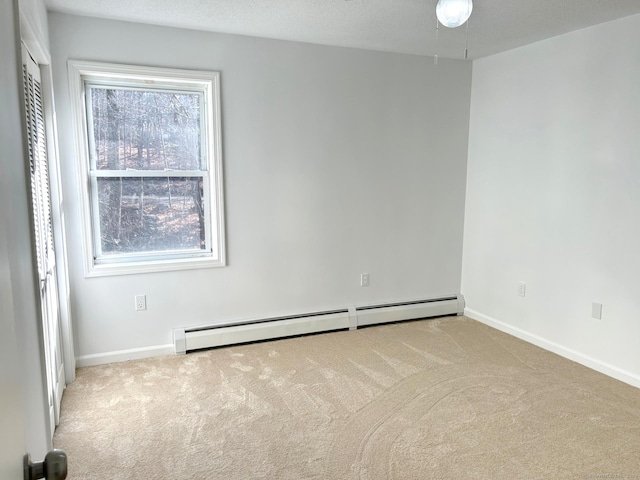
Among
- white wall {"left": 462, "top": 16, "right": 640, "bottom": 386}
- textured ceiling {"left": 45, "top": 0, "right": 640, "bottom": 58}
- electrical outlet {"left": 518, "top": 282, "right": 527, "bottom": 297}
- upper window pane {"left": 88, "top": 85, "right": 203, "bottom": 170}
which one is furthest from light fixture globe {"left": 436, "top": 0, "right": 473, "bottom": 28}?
electrical outlet {"left": 518, "top": 282, "right": 527, "bottom": 297}

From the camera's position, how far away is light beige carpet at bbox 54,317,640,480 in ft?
7.17

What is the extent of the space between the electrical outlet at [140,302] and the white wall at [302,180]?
0.03 m

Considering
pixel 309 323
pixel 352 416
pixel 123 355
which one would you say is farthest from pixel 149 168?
pixel 352 416

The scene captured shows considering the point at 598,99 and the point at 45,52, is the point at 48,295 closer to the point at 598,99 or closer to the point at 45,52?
the point at 45,52

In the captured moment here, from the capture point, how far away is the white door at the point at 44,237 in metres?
2.28

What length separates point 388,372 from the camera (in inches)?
126

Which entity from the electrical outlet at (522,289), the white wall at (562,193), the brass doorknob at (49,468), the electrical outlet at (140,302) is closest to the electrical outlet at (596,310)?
the white wall at (562,193)

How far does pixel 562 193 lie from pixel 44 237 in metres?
3.60

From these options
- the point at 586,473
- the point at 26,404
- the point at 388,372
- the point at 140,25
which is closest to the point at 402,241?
the point at 388,372

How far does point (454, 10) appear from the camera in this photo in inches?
91.0

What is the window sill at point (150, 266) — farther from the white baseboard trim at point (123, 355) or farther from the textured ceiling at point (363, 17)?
the textured ceiling at point (363, 17)

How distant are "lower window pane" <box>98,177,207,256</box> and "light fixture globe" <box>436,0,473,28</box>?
2.16 metres

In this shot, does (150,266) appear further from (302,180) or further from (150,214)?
(302,180)

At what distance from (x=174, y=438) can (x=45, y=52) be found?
236 cm
